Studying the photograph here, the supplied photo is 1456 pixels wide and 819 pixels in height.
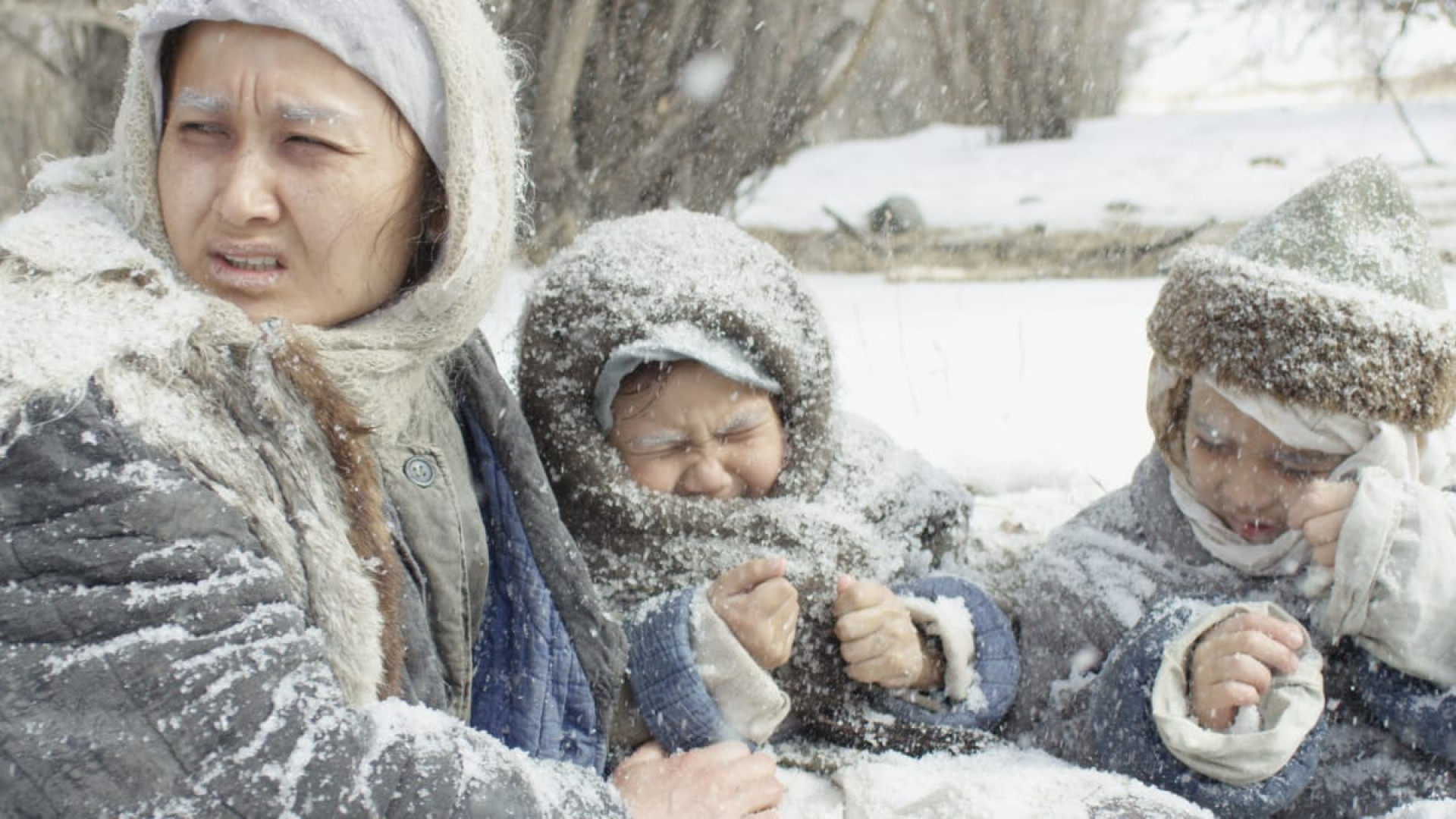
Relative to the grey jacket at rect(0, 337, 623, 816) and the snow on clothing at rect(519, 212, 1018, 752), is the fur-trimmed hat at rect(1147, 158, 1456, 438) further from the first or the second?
the grey jacket at rect(0, 337, 623, 816)

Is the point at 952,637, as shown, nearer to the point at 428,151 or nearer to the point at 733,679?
the point at 733,679

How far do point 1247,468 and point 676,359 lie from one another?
42.1 inches

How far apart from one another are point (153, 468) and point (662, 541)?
47.2 inches

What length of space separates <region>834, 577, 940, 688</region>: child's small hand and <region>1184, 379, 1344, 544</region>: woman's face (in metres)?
0.63

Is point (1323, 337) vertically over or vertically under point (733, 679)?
over

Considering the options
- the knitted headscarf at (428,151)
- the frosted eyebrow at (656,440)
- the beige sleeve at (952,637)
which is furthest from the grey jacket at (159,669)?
the beige sleeve at (952,637)

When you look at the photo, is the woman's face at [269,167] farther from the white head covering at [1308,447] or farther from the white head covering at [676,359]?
the white head covering at [1308,447]

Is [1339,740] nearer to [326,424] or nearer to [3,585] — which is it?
[326,424]

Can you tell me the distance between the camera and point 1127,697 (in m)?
2.24

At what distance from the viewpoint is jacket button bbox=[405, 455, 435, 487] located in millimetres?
1813

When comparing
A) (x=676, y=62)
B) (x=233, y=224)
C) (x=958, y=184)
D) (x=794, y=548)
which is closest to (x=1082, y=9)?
(x=958, y=184)

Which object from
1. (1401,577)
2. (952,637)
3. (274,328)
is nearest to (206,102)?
(274,328)

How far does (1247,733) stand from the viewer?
2064 millimetres

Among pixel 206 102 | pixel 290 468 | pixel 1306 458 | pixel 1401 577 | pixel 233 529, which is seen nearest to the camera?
pixel 233 529
